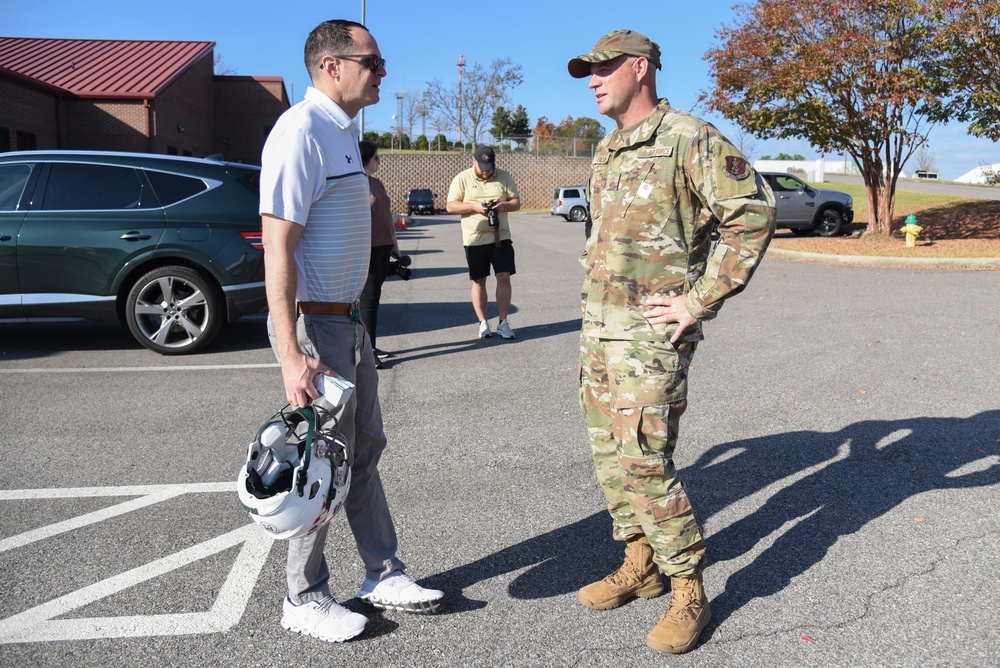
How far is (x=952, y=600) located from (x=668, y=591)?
1.04 meters

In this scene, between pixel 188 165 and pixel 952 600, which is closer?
pixel 952 600

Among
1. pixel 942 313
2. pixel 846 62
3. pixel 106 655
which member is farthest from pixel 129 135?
pixel 106 655

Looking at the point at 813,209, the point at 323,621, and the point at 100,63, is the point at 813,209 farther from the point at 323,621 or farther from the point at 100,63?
the point at 100,63

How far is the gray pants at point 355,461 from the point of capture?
9.30ft

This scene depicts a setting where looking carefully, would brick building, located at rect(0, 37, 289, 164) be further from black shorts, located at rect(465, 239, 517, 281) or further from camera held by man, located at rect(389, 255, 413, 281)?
black shorts, located at rect(465, 239, 517, 281)

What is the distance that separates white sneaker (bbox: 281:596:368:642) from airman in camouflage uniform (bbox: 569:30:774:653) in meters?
1.03

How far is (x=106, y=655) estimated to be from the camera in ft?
9.31

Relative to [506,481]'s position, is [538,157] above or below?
above

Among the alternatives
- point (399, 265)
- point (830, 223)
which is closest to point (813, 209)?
point (830, 223)

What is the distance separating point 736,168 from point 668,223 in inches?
11.7

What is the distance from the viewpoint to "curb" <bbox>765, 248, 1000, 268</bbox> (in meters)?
14.5

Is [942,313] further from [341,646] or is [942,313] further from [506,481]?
[341,646]

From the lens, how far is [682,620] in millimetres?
2885

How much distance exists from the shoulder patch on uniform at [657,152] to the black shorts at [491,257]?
17.3ft
